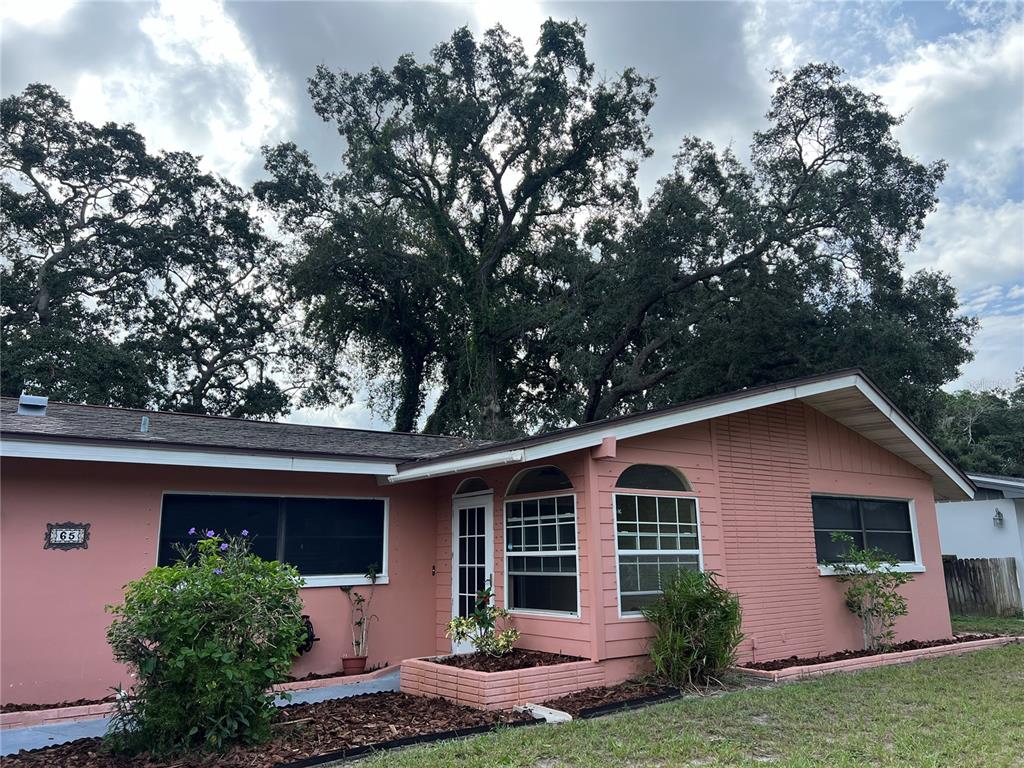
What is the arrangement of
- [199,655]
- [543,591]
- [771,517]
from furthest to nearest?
[771,517] < [543,591] < [199,655]

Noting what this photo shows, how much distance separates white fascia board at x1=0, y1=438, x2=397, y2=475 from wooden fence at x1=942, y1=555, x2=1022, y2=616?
12979 millimetres

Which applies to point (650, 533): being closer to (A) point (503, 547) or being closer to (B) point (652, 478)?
(B) point (652, 478)

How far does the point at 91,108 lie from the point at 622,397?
748 inches

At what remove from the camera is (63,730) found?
6.20 metres

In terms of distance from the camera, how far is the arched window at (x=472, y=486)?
918 cm

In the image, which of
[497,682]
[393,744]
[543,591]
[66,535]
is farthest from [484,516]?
[66,535]

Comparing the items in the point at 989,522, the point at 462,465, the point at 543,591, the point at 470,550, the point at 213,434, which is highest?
the point at 213,434

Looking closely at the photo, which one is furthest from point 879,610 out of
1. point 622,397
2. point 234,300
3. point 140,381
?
point 234,300

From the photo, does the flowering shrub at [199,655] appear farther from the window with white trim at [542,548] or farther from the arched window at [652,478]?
the arched window at [652,478]

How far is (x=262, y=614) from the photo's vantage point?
535 centimetres

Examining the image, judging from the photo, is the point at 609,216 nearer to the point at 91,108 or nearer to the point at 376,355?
the point at 376,355

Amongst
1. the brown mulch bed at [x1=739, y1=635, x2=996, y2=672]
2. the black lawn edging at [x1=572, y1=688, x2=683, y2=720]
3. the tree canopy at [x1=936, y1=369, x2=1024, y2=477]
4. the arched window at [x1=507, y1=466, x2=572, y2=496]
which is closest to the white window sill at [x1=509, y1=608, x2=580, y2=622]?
the black lawn edging at [x1=572, y1=688, x2=683, y2=720]

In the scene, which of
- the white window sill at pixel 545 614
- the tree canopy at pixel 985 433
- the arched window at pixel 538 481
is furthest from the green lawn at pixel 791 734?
the tree canopy at pixel 985 433

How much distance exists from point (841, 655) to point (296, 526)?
277 inches
